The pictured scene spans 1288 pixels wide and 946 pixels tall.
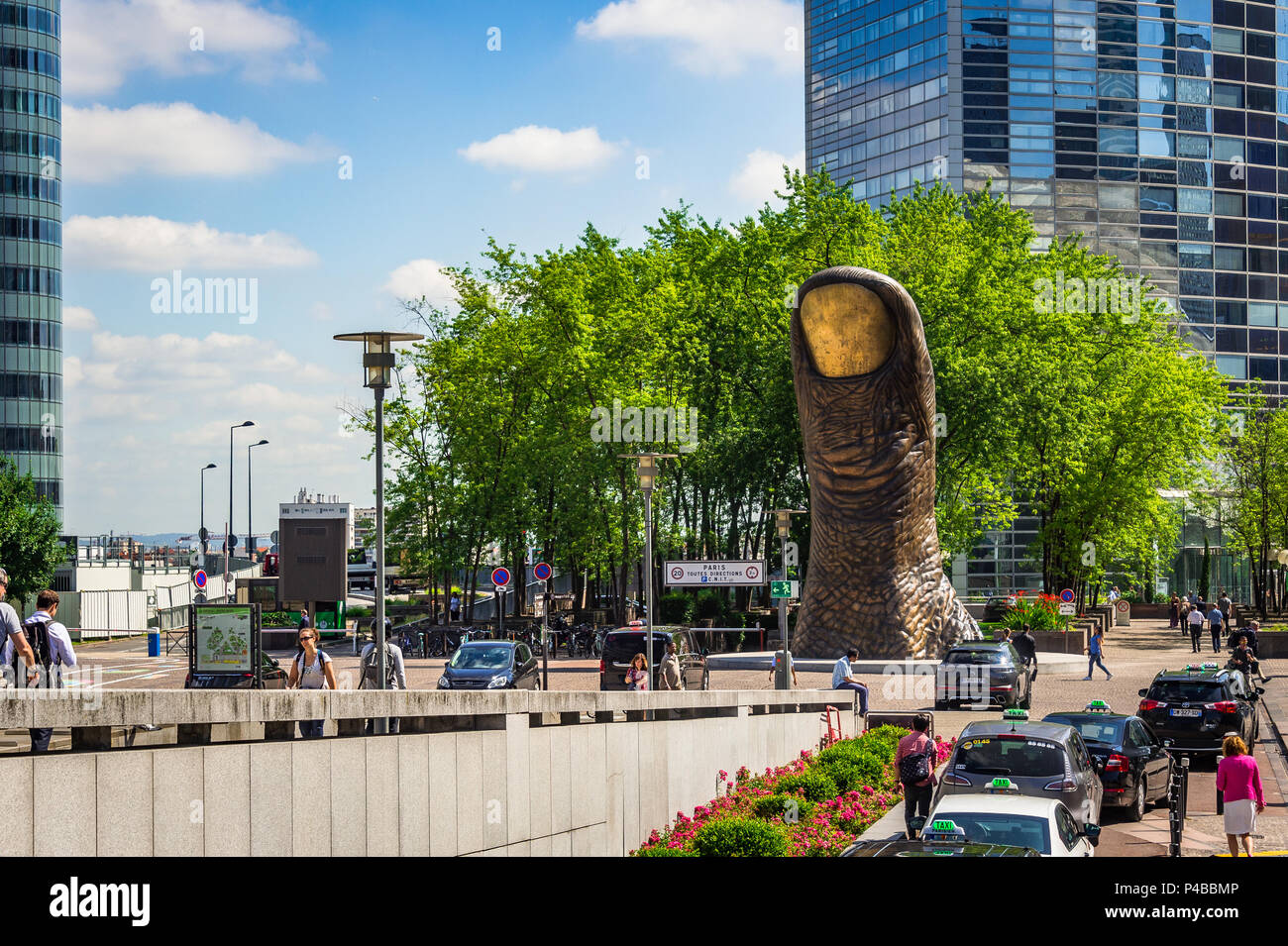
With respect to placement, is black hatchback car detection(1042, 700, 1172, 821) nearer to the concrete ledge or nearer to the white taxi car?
the white taxi car

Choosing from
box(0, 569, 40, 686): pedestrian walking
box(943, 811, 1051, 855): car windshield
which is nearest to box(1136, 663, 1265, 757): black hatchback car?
box(943, 811, 1051, 855): car windshield

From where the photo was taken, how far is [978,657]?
29.5m

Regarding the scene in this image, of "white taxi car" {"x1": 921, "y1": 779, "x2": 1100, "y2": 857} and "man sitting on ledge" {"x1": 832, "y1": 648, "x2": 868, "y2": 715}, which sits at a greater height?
"white taxi car" {"x1": 921, "y1": 779, "x2": 1100, "y2": 857}

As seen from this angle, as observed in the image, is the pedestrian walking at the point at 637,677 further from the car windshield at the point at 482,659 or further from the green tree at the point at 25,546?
the green tree at the point at 25,546

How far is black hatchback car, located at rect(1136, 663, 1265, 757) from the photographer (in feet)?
72.2

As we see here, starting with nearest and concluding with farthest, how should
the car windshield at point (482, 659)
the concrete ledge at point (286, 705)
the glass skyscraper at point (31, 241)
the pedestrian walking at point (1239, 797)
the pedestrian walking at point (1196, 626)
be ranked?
the concrete ledge at point (286, 705) < the pedestrian walking at point (1239, 797) < the car windshield at point (482, 659) < the pedestrian walking at point (1196, 626) < the glass skyscraper at point (31, 241)

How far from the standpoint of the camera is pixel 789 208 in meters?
49.4

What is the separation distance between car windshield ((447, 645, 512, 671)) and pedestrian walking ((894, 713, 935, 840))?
1358 cm

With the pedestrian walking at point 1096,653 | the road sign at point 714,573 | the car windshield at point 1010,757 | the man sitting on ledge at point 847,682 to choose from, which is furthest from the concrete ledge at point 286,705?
the pedestrian walking at point 1096,653

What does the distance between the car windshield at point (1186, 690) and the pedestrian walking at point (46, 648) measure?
17.6 m

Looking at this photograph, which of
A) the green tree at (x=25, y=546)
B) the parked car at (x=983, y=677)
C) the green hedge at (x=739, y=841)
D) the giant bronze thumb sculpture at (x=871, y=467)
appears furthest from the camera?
the green tree at (x=25, y=546)

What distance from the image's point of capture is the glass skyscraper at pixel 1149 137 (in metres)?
94.4
